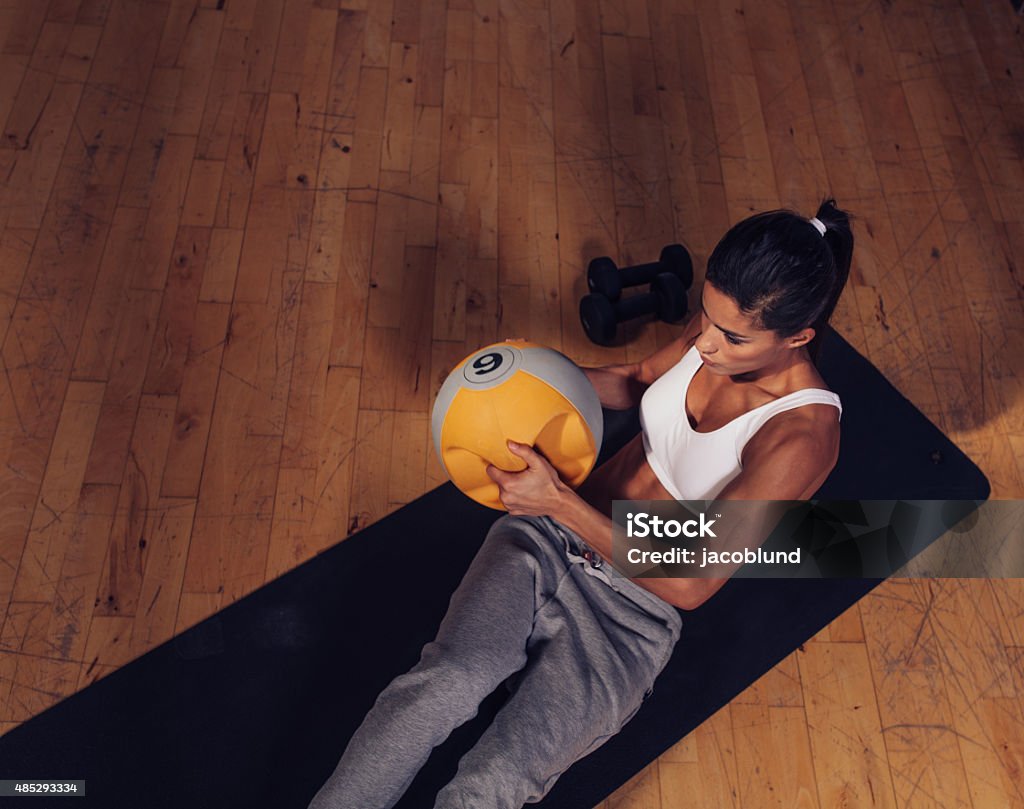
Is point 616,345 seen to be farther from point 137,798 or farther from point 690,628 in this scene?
point 137,798

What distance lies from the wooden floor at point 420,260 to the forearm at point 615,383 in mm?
482

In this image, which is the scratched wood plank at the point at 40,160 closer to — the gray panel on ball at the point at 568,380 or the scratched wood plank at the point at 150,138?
the scratched wood plank at the point at 150,138

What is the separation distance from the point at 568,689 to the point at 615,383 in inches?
24.3

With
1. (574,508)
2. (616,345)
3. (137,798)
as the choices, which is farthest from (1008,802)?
Result: (137,798)

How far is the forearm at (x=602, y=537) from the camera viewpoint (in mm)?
1464

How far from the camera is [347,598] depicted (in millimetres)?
1826

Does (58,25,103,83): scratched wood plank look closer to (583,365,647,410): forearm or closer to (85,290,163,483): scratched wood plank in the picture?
(85,290,163,483): scratched wood plank

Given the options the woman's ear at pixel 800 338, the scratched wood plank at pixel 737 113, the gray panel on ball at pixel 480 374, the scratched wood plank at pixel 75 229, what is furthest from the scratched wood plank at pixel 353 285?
the woman's ear at pixel 800 338

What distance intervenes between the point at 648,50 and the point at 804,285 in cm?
187

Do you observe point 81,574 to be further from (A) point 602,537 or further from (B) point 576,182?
(B) point 576,182

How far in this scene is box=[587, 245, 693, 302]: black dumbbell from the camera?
221 centimetres

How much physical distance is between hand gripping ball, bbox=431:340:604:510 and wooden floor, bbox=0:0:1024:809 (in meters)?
0.57

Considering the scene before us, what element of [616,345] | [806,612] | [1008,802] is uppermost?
[616,345]

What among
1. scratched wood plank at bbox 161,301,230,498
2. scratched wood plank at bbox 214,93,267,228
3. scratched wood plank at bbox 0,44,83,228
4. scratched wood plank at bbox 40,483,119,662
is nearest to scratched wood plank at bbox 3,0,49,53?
scratched wood plank at bbox 0,44,83,228
